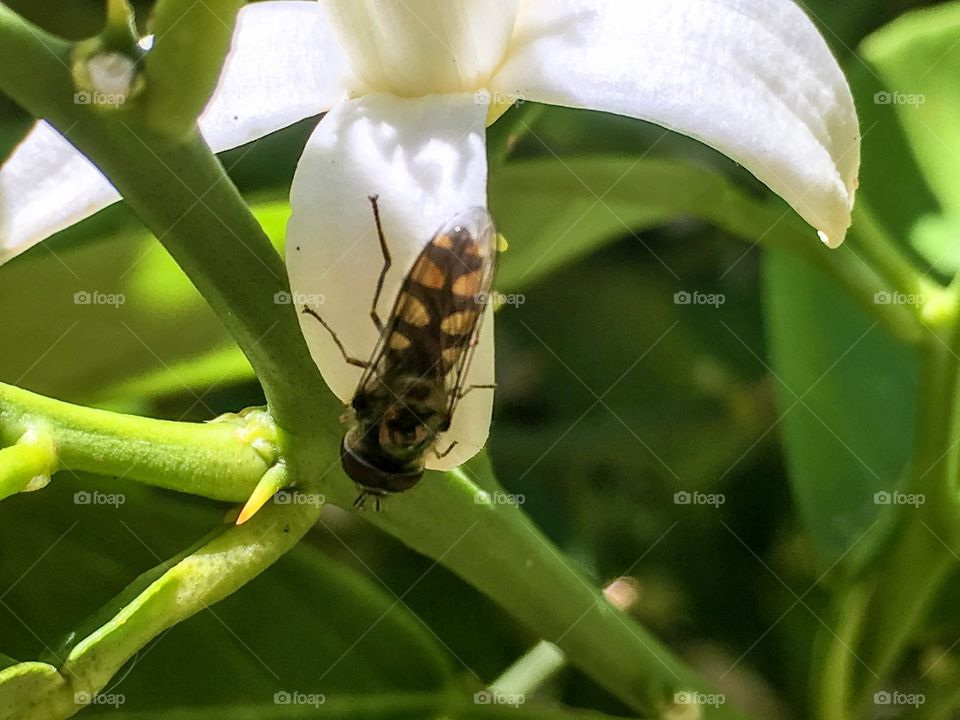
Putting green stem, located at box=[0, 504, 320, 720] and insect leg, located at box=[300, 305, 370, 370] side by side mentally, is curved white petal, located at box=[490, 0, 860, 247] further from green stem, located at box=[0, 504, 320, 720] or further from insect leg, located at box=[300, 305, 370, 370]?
green stem, located at box=[0, 504, 320, 720]

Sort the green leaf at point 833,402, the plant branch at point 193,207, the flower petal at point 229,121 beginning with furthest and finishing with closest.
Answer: the green leaf at point 833,402
the flower petal at point 229,121
the plant branch at point 193,207

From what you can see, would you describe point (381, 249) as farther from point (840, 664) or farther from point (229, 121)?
point (840, 664)

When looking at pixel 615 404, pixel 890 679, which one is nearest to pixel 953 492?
pixel 890 679

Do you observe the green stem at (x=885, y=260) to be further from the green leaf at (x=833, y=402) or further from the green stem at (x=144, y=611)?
the green stem at (x=144, y=611)

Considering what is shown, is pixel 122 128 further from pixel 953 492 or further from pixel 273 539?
pixel 953 492

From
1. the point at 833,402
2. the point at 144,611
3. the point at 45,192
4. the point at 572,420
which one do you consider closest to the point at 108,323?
the point at 45,192

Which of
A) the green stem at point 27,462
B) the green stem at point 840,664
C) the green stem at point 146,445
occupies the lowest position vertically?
the green stem at point 840,664

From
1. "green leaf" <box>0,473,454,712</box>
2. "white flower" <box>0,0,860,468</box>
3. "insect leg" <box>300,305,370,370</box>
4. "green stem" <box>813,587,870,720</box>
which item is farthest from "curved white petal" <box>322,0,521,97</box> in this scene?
"green stem" <box>813,587,870,720</box>

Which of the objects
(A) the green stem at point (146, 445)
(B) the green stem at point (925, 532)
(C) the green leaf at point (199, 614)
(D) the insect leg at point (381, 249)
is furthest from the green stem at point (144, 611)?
(B) the green stem at point (925, 532)
